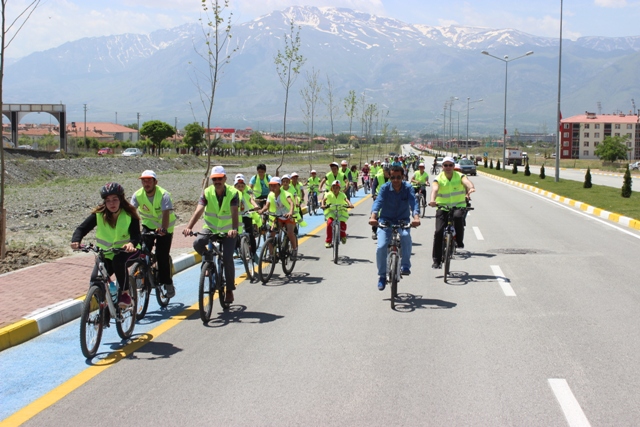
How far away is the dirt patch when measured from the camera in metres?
11.3

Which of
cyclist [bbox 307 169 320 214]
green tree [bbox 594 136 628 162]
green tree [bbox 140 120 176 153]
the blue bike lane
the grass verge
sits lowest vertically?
the blue bike lane

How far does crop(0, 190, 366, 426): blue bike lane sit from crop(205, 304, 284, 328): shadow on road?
0.39 metres

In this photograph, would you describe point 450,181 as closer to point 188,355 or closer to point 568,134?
point 188,355

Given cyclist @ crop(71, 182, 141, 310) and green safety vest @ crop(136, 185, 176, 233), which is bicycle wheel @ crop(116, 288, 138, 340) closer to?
cyclist @ crop(71, 182, 141, 310)

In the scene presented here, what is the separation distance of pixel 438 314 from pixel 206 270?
2634mm

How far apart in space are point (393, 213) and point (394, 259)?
0.66 metres

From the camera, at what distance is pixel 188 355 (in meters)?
6.79

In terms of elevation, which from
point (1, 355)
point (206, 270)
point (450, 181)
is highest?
point (450, 181)

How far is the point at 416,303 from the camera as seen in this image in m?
9.12

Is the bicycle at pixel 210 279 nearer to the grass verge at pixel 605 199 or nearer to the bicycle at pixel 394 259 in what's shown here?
the bicycle at pixel 394 259

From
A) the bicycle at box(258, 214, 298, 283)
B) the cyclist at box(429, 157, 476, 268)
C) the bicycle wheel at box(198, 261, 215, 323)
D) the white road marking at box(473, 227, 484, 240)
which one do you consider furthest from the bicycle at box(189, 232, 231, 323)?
the white road marking at box(473, 227, 484, 240)

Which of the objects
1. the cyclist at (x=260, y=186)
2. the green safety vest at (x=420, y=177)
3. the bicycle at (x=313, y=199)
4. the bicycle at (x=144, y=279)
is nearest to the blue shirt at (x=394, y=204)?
the bicycle at (x=144, y=279)

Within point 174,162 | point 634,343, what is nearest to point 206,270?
point 634,343

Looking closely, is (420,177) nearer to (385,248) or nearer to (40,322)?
(385,248)
